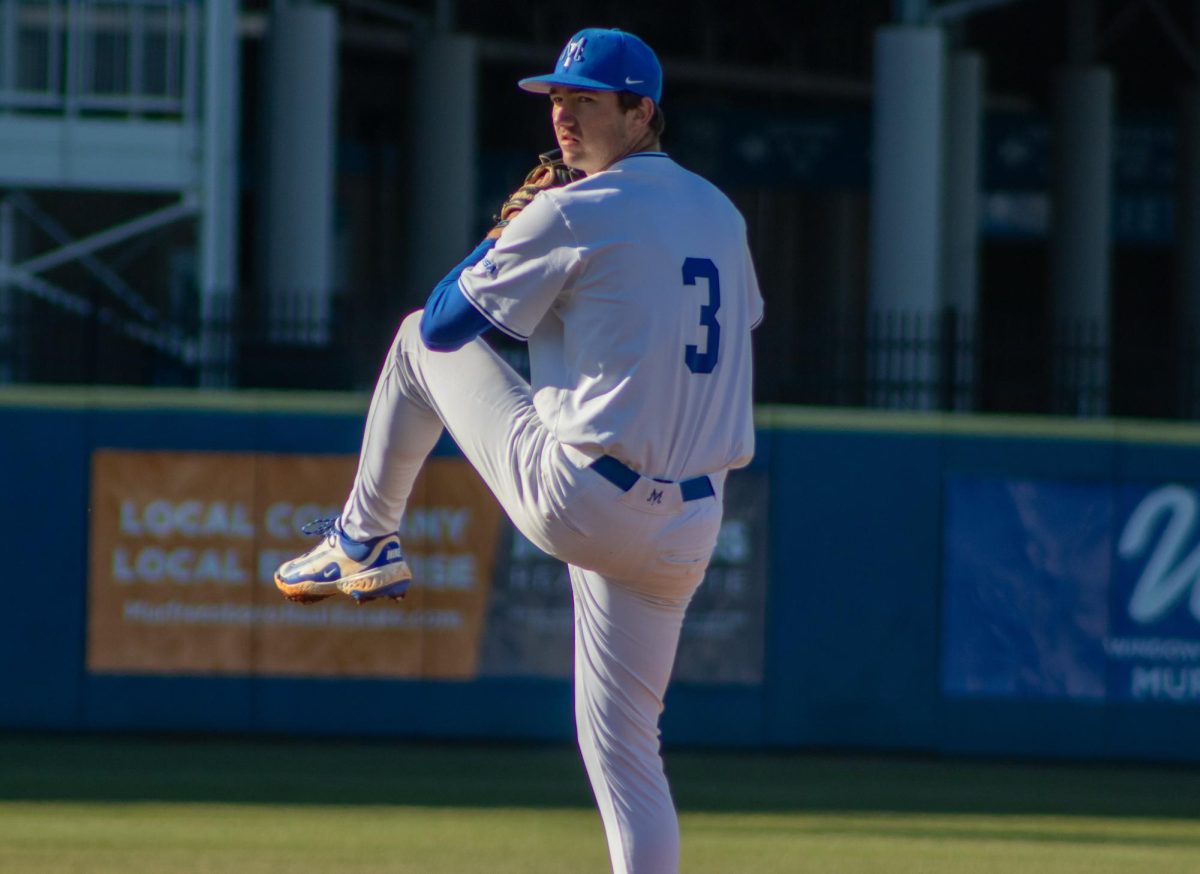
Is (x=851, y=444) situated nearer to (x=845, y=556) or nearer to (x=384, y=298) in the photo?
(x=845, y=556)

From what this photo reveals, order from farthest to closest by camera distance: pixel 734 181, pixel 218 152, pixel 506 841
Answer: pixel 734 181 < pixel 218 152 < pixel 506 841

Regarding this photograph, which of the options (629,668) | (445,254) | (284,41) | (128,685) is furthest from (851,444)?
(445,254)

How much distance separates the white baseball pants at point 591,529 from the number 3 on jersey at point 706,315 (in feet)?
0.99

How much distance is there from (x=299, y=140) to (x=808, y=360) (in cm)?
829

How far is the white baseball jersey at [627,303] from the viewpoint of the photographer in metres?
4.11

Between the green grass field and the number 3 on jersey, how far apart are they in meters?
2.95

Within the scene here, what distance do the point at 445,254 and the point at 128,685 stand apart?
14533mm

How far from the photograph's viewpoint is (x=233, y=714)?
9.88 meters

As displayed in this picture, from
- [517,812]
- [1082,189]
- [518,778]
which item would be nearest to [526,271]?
[517,812]

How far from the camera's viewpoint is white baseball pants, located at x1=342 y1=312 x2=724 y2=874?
166 inches

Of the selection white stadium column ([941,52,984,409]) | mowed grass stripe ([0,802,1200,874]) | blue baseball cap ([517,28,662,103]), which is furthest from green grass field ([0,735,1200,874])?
white stadium column ([941,52,984,409])

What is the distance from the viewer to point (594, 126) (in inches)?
168

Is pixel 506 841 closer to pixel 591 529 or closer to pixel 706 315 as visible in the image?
pixel 591 529

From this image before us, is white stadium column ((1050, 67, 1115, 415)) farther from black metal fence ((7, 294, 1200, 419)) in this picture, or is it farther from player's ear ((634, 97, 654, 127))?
player's ear ((634, 97, 654, 127))
